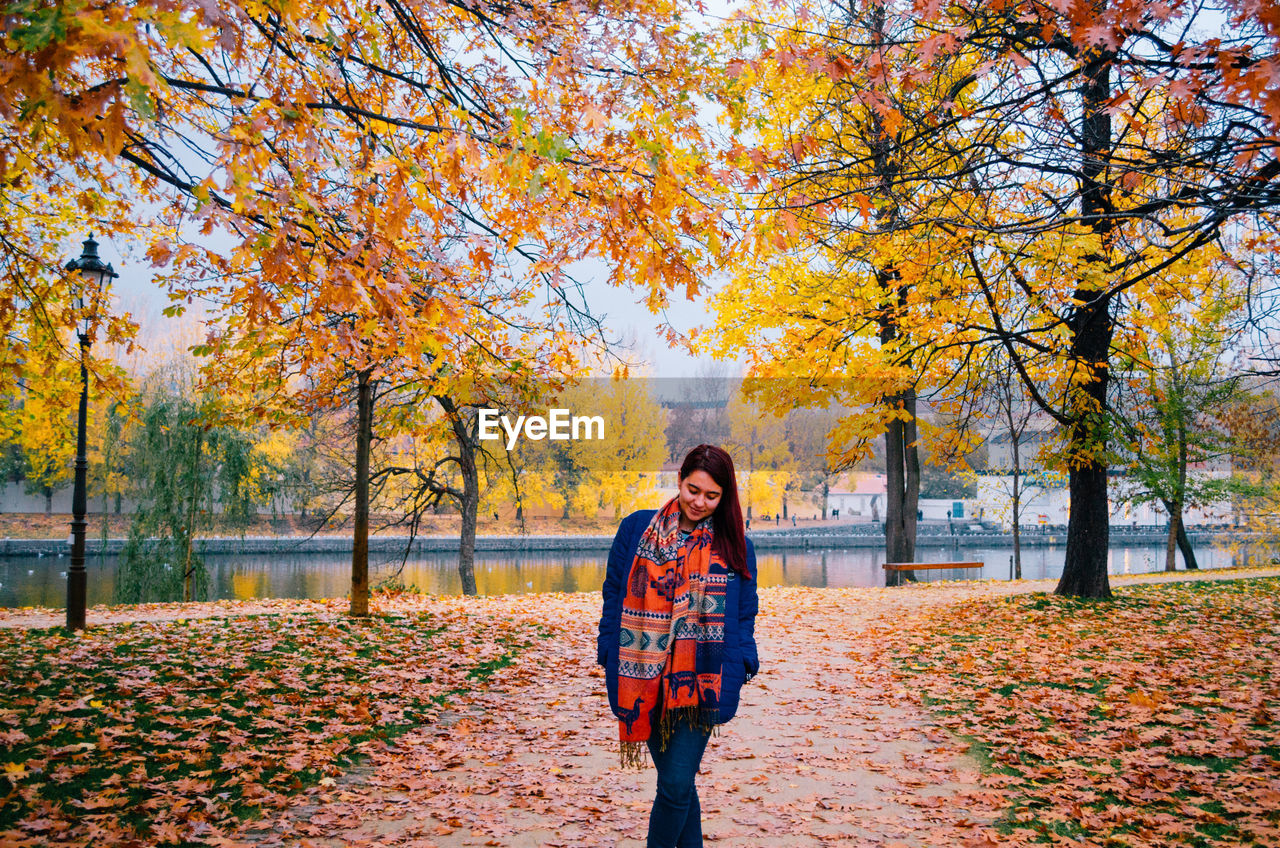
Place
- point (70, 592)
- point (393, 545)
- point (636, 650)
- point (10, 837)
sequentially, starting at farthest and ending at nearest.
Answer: point (393, 545) → point (70, 592) → point (10, 837) → point (636, 650)

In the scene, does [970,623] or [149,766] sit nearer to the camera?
[149,766]

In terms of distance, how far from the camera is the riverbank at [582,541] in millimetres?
36625

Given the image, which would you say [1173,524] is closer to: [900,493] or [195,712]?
[900,493]

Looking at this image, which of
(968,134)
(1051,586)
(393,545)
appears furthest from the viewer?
(393,545)

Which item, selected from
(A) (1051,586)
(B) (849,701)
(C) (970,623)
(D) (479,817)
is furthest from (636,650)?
(A) (1051,586)

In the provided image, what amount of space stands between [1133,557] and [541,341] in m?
43.1

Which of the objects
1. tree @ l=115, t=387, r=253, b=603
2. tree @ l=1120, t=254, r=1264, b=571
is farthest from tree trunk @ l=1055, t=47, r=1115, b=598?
tree @ l=115, t=387, r=253, b=603

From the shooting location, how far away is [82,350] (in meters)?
8.57

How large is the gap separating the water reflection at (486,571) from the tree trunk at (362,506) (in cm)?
1494

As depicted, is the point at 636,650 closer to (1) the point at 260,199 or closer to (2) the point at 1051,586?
(1) the point at 260,199

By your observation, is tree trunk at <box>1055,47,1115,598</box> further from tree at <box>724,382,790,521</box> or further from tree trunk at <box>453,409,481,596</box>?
tree at <box>724,382,790,521</box>

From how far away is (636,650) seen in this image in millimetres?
3102

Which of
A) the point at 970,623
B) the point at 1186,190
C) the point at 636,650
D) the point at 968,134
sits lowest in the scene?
the point at 970,623

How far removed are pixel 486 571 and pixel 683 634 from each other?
31.6 meters
